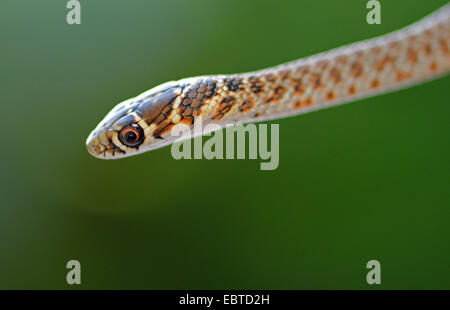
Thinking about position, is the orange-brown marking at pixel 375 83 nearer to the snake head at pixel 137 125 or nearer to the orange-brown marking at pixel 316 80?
the orange-brown marking at pixel 316 80

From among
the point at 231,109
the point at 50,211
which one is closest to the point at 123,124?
the point at 231,109

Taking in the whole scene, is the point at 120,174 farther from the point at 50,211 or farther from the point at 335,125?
the point at 335,125

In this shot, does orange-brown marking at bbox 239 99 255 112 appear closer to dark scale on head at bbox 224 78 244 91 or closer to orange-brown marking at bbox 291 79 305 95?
dark scale on head at bbox 224 78 244 91

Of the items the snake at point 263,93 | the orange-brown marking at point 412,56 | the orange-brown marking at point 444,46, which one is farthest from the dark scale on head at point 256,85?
the orange-brown marking at point 444,46

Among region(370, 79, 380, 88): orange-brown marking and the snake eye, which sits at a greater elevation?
region(370, 79, 380, 88): orange-brown marking

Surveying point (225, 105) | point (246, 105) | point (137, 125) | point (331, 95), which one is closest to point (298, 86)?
point (331, 95)

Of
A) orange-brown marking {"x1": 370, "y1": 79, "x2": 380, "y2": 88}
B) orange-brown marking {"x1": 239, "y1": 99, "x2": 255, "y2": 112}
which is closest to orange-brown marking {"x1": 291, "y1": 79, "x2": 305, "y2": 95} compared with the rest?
orange-brown marking {"x1": 239, "y1": 99, "x2": 255, "y2": 112}

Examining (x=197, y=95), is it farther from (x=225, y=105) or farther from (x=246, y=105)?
(x=246, y=105)

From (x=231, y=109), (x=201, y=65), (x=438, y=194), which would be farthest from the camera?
(x=201, y=65)
